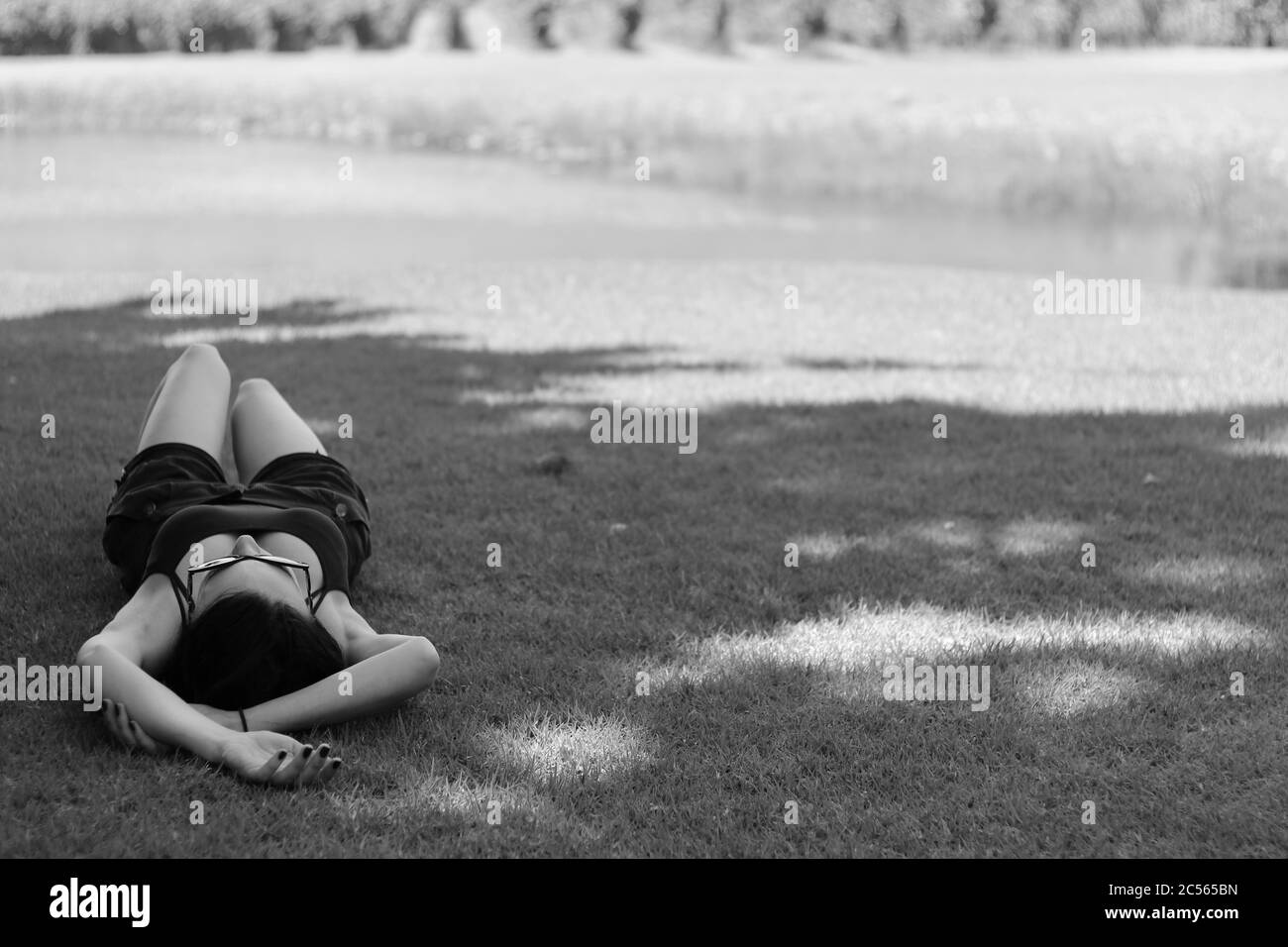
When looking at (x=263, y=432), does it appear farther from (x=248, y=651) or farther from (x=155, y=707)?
(x=155, y=707)

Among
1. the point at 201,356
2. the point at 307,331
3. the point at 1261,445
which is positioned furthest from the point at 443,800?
the point at 307,331

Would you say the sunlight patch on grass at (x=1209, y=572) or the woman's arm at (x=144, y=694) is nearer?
the woman's arm at (x=144, y=694)

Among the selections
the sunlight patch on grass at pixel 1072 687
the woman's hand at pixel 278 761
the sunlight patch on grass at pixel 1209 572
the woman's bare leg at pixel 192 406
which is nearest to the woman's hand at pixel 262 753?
the woman's hand at pixel 278 761

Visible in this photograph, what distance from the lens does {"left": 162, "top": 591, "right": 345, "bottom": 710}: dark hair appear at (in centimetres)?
342

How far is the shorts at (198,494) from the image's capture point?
399cm

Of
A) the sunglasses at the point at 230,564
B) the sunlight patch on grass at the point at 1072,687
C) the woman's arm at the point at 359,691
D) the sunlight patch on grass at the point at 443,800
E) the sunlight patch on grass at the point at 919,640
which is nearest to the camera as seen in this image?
the sunlight patch on grass at the point at 443,800

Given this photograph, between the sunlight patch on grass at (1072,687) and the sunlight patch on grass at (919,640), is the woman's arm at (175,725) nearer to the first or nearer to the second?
the sunlight patch on grass at (919,640)

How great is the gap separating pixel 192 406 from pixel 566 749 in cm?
200

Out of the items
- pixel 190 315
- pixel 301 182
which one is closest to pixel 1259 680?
pixel 190 315

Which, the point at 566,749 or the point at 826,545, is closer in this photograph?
the point at 566,749

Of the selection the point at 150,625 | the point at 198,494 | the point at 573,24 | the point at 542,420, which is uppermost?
the point at 573,24

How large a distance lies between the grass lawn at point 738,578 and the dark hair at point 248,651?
0.21 metres

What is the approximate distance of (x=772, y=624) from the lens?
13.9ft
